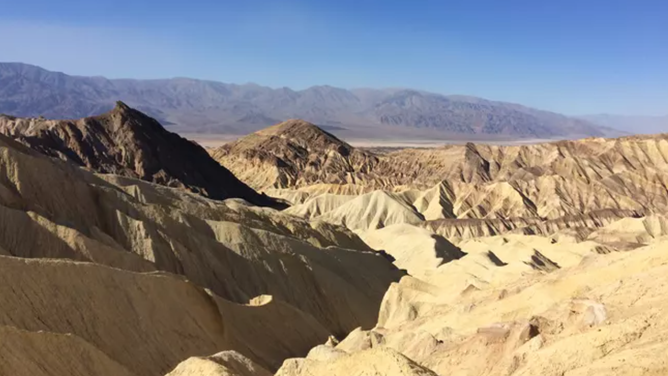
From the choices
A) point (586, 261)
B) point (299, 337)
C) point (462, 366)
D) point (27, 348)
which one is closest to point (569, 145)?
point (586, 261)

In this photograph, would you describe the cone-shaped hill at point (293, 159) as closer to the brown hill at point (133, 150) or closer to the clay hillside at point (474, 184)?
the clay hillside at point (474, 184)

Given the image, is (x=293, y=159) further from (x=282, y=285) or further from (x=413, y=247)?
(x=282, y=285)

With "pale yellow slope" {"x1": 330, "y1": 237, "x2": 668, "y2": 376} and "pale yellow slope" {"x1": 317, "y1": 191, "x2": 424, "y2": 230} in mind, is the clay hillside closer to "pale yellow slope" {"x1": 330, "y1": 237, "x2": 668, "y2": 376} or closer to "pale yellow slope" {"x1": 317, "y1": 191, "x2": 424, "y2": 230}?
"pale yellow slope" {"x1": 317, "y1": 191, "x2": 424, "y2": 230}

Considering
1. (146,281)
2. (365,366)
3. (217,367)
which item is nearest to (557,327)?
(365,366)

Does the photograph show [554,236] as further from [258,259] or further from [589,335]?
[589,335]

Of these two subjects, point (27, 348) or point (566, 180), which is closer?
point (27, 348)
